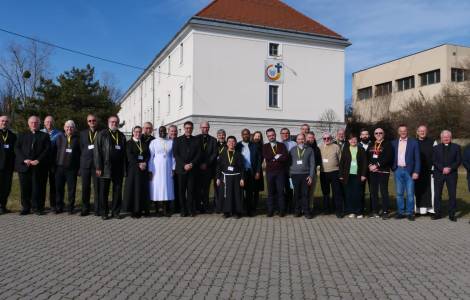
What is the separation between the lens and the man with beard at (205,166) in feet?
32.1

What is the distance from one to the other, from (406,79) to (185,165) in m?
49.9

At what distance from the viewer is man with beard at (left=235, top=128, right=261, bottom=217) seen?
9875 mm

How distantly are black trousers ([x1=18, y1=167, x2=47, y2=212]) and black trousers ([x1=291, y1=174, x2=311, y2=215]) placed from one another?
17.3ft

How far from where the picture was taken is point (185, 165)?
31.1 feet

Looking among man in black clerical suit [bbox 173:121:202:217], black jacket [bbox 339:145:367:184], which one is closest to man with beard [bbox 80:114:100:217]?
man in black clerical suit [bbox 173:121:202:217]

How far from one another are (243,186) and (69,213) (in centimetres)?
366

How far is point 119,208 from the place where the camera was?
30.2ft

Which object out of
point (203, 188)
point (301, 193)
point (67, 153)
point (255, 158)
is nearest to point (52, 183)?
point (67, 153)

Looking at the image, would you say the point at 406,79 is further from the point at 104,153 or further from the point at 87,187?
the point at 87,187

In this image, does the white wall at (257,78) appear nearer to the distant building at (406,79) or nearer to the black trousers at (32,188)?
the distant building at (406,79)

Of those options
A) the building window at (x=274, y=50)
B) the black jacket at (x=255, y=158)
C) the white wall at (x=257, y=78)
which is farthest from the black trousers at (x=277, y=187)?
the building window at (x=274, y=50)

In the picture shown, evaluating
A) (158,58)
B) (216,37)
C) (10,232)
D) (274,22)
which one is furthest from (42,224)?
(158,58)

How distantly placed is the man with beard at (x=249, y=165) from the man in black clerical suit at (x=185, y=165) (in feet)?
3.20

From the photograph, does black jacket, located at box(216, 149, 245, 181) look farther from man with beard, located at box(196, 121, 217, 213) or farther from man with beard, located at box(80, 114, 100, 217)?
man with beard, located at box(80, 114, 100, 217)
